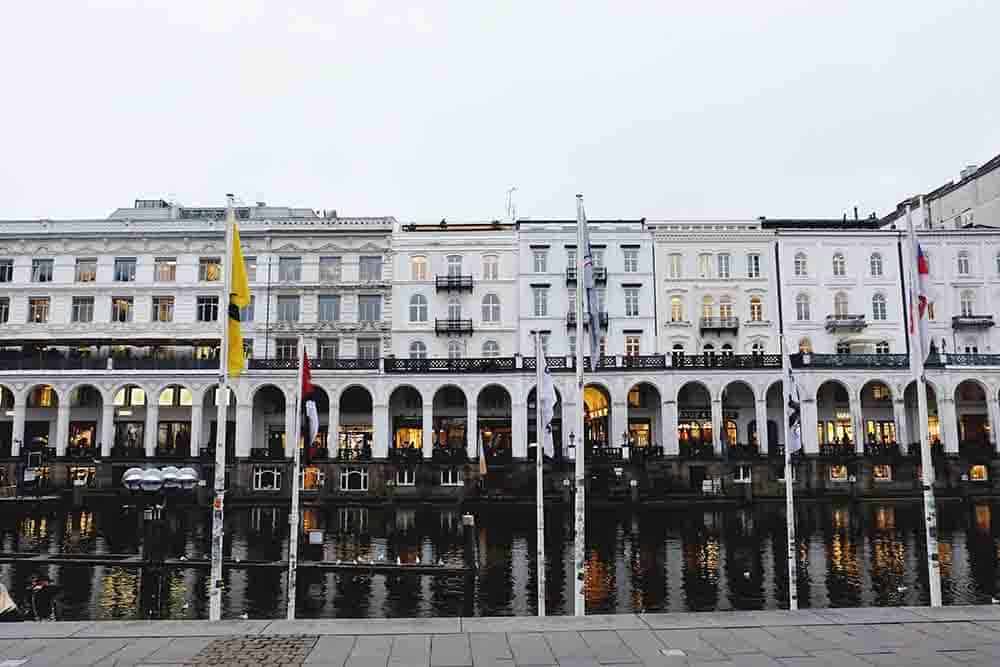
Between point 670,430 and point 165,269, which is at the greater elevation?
point 165,269

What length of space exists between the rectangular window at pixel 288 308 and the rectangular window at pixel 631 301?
27.2m

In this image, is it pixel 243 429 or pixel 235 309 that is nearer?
pixel 235 309

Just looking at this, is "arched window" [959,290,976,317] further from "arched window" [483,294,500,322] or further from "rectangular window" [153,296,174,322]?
"rectangular window" [153,296,174,322]

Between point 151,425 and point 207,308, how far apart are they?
34.0 feet

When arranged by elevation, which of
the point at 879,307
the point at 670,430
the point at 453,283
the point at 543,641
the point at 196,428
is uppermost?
the point at 453,283

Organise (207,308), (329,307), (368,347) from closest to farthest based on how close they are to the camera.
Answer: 1. (368,347)
2. (207,308)
3. (329,307)

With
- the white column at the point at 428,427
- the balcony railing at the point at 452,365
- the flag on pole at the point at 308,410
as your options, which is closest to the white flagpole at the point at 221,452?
the flag on pole at the point at 308,410

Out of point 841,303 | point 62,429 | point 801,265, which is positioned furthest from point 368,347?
point 841,303

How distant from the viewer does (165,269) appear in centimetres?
6388

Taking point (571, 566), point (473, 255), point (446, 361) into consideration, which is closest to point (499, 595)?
point (571, 566)

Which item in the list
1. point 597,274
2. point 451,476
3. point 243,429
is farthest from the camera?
point 597,274

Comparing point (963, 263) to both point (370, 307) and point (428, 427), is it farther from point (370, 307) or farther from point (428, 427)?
point (370, 307)

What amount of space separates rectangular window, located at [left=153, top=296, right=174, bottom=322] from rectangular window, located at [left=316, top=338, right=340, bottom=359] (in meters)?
12.7

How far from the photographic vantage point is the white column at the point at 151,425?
2308 inches
